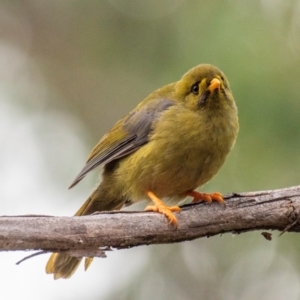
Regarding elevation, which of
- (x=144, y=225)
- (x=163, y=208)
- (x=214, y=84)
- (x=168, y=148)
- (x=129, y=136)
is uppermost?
(x=214, y=84)

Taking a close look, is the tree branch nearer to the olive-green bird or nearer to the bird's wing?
the olive-green bird

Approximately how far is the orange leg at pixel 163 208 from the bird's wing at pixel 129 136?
42 cm

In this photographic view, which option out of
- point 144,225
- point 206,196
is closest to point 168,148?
point 206,196

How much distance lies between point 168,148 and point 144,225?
859 mm

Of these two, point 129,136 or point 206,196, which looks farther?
point 129,136

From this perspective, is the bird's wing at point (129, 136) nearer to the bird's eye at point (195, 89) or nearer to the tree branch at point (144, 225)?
the bird's eye at point (195, 89)

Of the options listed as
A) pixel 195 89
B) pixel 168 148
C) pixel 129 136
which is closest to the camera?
pixel 168 148

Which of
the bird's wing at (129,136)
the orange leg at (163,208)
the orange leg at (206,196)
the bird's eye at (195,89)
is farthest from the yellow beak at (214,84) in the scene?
the orange leg at (163,208)

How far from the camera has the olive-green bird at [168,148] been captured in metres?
4.45

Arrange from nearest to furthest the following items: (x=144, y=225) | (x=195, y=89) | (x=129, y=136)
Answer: (x=144, y=225)
(x=195, y=89)
(x=129, y=136)

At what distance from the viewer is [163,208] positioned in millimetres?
4121

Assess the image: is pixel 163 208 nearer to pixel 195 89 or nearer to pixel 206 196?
pixel 206 196

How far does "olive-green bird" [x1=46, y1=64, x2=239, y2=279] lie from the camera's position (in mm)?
4453

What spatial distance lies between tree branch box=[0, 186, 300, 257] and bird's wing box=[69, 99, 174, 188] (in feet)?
2.71
